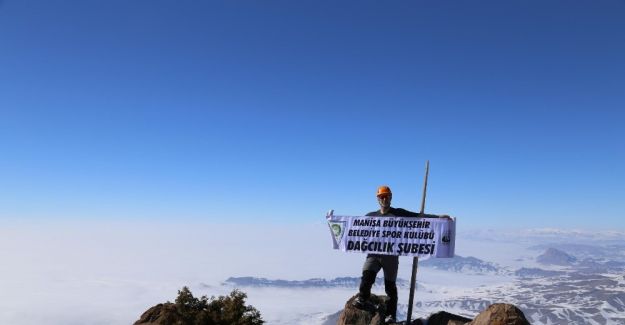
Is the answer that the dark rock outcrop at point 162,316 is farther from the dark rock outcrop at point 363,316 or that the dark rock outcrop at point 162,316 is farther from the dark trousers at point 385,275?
the dark trousers at point 385,275

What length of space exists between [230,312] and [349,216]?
5923 mm

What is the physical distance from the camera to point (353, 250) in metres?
16.6

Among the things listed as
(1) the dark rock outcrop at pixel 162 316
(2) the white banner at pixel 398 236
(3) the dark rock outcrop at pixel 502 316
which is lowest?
(1) the dark rock outcrop at pixel 162 316

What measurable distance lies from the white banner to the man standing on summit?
0.73 feet

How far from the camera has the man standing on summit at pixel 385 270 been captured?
601 inches

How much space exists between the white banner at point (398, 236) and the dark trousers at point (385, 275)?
0.29 metres

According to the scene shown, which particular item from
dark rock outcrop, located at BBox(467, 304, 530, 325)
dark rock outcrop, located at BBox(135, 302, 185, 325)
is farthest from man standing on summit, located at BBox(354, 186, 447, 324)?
dark rock outcrop, located at BBox(135, 302, 185, 325)

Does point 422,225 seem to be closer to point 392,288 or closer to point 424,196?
point 424,196

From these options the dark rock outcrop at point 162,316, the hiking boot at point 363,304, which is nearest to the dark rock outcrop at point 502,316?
the hiking boot at point 363,304

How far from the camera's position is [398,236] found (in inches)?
623

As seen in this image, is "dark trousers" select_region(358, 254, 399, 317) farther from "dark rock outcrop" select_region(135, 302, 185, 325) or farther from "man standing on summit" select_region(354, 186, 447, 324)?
"dark rock outcrop" select_region(135, 302, 185, 325)

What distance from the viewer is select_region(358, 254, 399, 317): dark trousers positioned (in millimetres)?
15211

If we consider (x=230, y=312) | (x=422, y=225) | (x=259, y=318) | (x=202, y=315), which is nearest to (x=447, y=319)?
(x=422, y=225)

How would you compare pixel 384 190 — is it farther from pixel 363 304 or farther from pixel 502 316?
pixel 502 316
